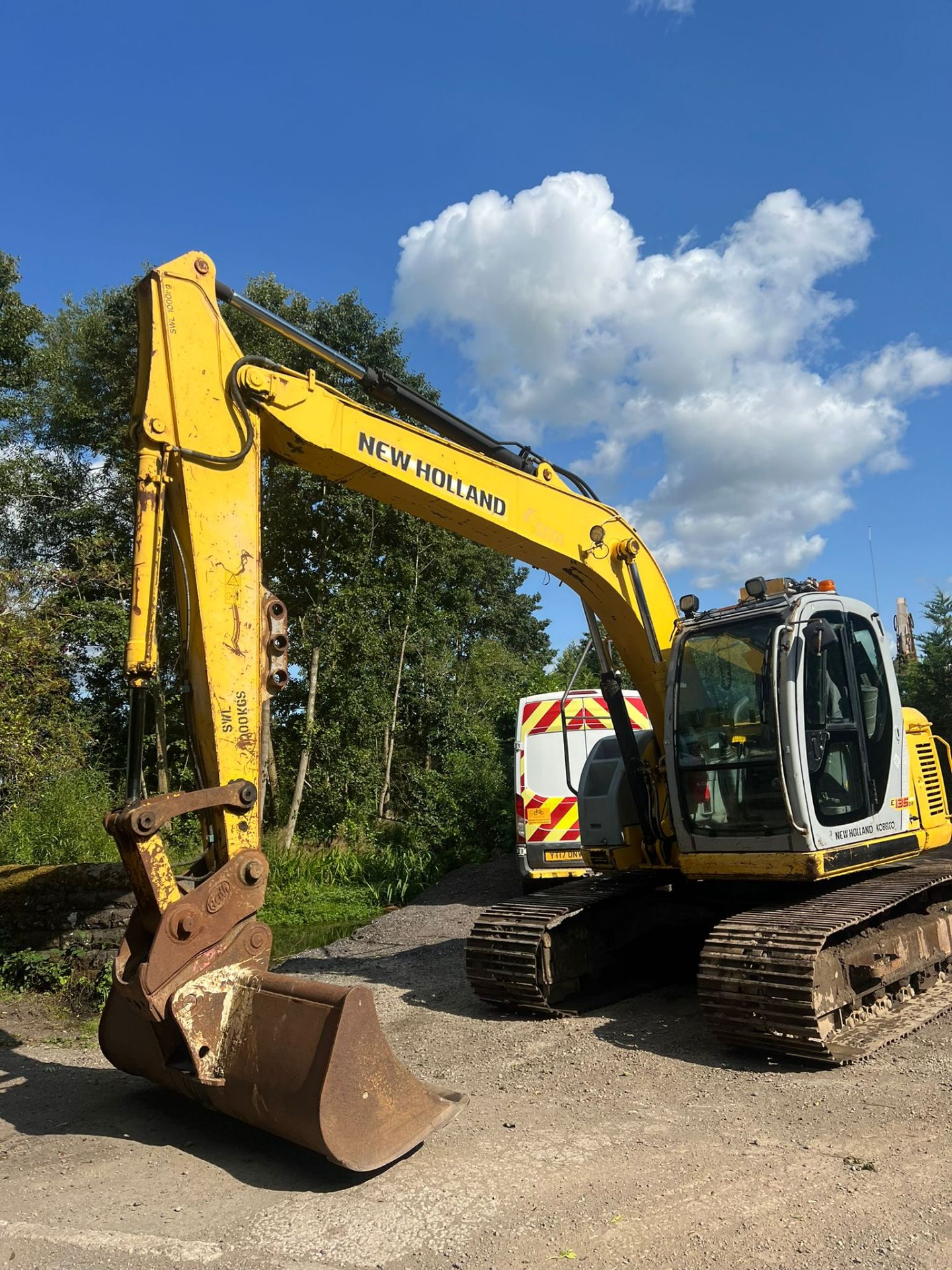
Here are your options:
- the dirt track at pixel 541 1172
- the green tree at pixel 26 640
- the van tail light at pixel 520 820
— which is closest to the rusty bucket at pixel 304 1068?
the dirt track at pixel 541 1172

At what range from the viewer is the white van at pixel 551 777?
10734 millimetres

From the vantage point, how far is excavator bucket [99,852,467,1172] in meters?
3.89

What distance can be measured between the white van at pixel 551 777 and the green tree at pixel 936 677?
9494 millimetres

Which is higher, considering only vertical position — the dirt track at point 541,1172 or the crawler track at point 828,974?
the crawler track at point 828,974

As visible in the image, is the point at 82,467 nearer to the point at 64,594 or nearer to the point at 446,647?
the point at 64,594

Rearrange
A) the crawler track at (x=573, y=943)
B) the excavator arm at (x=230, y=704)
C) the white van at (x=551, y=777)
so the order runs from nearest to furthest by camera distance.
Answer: the excavator arm at (x=230, y=704), the crawler track at (x=573, y=943), the white van at (x=551, y=777)

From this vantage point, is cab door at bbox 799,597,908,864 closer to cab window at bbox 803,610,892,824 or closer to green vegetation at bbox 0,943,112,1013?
cab window at bbox 803,610,892,824

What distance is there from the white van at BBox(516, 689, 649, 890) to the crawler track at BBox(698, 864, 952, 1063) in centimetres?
439

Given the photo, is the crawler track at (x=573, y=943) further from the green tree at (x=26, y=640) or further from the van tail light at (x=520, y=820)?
the green tree at (x=26, y=640)

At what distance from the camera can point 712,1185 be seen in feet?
12.4

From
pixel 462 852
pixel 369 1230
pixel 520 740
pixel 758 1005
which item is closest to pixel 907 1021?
pixel 758 1005

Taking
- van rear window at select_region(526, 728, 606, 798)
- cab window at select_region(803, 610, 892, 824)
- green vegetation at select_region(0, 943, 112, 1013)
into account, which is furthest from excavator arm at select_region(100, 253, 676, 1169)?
van rear window at select_region(526, 728, 606, 798)

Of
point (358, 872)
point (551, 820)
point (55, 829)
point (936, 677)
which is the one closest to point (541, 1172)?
point (551, 820)

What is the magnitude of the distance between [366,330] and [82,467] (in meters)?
6.97
